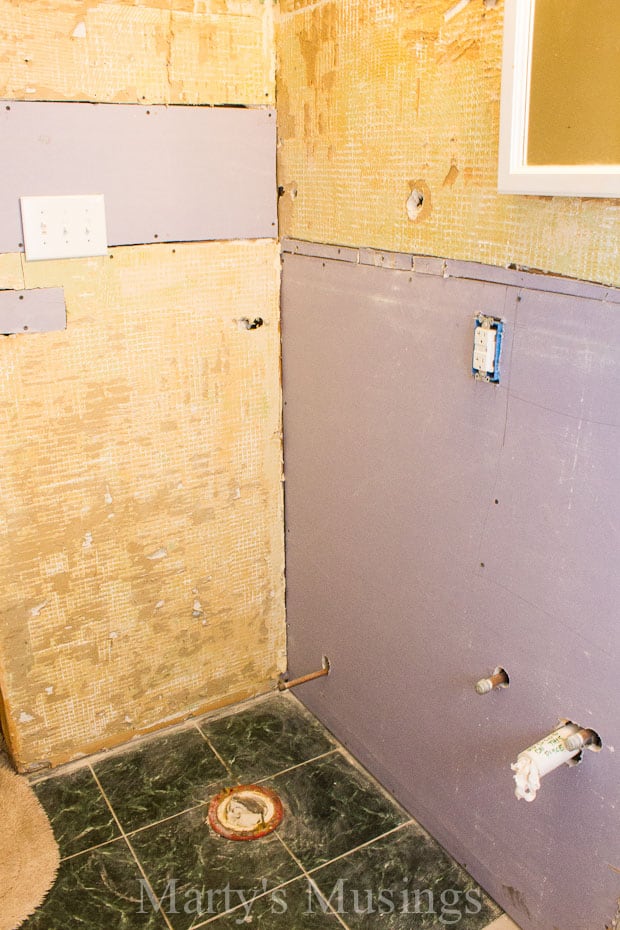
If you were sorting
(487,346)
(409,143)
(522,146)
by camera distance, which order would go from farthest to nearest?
(409,143), (487,346), (522,146)

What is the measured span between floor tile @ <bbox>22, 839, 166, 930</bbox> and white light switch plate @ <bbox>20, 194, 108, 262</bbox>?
3.91 ft

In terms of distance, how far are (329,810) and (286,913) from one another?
0.89 ft

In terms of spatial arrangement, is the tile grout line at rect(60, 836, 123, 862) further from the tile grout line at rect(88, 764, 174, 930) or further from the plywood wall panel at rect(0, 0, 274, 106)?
the plywood wall panel at rect(0, 0, 274, 106)

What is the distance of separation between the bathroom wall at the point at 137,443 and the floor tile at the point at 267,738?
0.30 ft

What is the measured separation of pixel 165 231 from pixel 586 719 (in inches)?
48.2

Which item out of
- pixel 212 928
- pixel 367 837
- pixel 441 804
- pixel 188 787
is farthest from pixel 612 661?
pixel 188 787

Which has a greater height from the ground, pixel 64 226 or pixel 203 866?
pixel 64 226

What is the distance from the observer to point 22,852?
1721mm

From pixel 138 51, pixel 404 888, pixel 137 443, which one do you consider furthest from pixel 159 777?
pixel 138 51

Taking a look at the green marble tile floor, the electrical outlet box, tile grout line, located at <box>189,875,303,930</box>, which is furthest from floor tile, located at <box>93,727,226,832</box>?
the electrical outlet box

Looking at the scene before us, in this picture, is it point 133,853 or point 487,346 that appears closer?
point 487,346

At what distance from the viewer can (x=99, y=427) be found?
1.79m

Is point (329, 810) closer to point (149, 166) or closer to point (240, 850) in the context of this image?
point (240, 850)

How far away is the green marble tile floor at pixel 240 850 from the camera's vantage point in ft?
5.16
